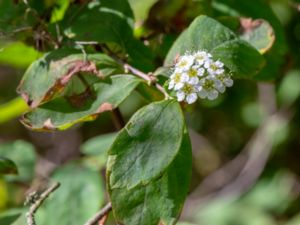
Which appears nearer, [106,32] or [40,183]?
[106,32]

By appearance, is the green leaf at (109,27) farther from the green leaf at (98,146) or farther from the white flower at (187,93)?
the green leaf at (98,146)

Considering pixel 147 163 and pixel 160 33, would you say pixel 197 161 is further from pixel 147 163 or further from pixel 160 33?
pixel 147 163

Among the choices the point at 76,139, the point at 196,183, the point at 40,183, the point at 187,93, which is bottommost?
the point at 196,183

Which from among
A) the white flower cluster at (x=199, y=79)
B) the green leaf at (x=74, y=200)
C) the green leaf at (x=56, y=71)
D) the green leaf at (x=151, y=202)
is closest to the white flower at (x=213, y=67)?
the white flower cluster at (x=199, y=79)

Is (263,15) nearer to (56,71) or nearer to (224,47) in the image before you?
(224,47)

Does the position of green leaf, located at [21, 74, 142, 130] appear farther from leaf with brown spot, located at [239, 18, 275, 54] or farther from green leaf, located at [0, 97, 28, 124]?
green leaf, located at [0, 97, 28, 124]

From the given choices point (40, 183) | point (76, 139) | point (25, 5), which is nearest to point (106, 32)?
point (25, 5)
